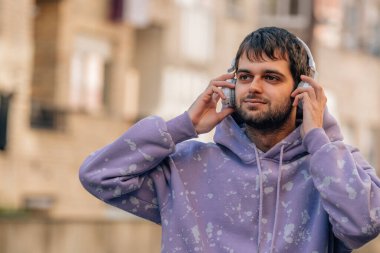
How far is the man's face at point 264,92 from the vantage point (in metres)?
4.62

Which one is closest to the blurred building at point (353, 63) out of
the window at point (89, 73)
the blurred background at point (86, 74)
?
the blurred background at point (86, 74)

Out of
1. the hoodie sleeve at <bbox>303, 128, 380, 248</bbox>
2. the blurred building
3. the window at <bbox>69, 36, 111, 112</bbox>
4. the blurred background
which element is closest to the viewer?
the hoodie sleeve at <bbox>303, 128, 380, 248</bbox>

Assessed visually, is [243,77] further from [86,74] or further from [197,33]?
[197,33]

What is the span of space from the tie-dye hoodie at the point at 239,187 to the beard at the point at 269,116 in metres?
0.09

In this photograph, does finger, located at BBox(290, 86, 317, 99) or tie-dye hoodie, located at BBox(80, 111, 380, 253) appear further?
finger, located at BBox(290, 86, 317, 99)

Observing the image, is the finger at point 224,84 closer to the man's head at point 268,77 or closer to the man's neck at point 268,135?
the man's head at point 268,77

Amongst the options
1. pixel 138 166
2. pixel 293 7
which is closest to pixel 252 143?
pixel 138 166

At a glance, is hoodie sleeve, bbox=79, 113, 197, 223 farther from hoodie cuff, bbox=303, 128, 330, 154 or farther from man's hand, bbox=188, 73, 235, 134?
hoodie cuff, bbox=303, 128, 330, 154

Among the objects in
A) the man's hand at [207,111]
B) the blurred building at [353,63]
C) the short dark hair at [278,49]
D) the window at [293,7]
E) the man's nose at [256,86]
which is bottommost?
the blurred building at [353,63]

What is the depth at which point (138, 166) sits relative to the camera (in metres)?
4.82

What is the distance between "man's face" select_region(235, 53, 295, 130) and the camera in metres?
4.62

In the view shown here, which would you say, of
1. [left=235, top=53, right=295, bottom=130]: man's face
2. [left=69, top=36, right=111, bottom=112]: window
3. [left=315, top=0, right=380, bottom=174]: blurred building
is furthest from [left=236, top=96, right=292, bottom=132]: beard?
[left=315, top=0, right=380, bottom=174]: blurred building

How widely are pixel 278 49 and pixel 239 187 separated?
52cm

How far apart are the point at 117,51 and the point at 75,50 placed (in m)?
1.35
